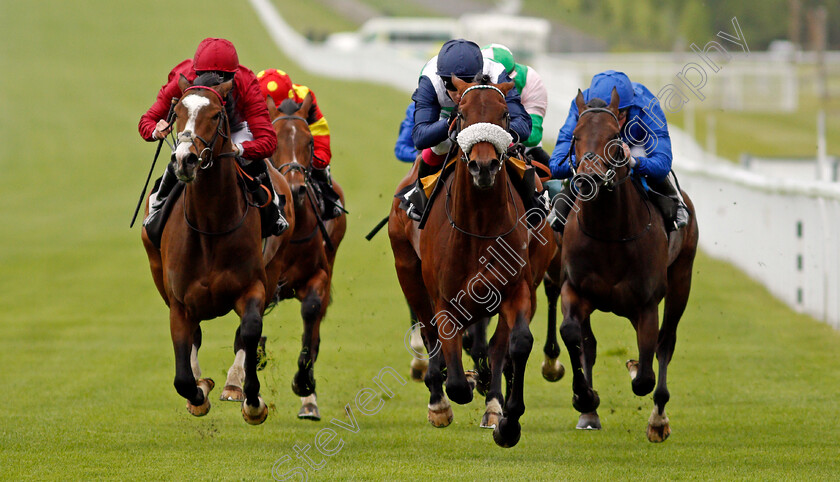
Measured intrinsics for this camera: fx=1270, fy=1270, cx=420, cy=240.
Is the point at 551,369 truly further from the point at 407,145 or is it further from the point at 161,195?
the point at 161,195

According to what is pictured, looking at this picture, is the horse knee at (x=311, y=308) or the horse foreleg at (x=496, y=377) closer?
the horse foreleg at (x=496, y=377)

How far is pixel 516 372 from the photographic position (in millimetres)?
7148

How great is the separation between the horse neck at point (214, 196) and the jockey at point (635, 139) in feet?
6.73

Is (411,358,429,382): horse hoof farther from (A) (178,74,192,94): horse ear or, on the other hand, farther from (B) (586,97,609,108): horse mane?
(A) (178,74,192,94): horse ear

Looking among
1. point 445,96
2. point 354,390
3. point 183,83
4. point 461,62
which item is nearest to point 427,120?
point 445,96

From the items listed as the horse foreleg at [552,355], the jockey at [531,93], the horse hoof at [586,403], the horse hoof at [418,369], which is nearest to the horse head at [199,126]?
the jockey at [531,93]

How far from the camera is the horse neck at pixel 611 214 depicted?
303 inches

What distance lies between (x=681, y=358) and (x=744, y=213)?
5630mm

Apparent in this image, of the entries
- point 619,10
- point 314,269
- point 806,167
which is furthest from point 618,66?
point 314,269

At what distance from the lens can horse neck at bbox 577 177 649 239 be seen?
7707mm

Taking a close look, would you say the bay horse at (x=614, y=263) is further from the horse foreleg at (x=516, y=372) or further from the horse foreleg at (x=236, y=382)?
the horse foreleg at (x=236, y=382)

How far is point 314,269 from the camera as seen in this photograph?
9.71 metres

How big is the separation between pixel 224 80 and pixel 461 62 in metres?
1.41

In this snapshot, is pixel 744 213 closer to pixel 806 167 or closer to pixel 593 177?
pixel 806 167
